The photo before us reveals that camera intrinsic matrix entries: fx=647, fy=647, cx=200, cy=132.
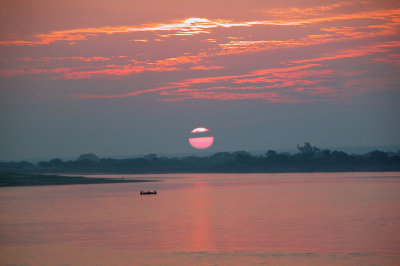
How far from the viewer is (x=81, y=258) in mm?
46312

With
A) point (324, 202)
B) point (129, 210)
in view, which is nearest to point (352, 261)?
point (129, 210)

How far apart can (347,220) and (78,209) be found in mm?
38858

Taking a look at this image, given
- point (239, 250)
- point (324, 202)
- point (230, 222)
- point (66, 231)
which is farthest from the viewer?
point (324, 202)

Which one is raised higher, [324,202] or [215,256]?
[324,202]

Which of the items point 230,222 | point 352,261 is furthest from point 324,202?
point 352,261

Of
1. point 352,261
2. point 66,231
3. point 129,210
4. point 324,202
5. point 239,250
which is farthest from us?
point 324,202

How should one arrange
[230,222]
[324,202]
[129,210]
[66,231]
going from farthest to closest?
[324,202], [129,210], [230,222], [66,231]

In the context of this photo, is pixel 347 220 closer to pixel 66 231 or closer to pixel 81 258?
pixel 66 231

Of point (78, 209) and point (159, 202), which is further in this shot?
point (159, 202)

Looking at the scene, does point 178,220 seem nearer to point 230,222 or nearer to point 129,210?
point 230,222

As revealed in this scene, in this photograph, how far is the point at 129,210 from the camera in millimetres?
90125

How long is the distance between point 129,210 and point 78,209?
758cm

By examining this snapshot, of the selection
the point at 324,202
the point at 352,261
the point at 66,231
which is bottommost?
the point at 352,261

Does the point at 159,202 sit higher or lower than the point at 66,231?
higher
